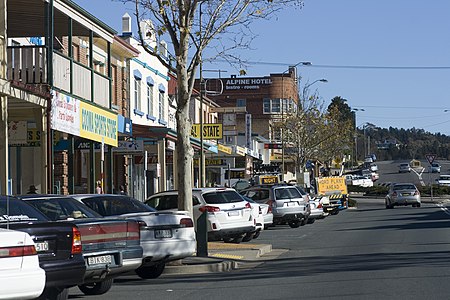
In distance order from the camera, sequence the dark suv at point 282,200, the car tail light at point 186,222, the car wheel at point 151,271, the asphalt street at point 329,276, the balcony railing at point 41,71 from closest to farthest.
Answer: the asphalt street at point 329,276
the car tail light at point 186,222
the car wheel at point 151,271
the balcony railing at point 41,71
the dark suv at point 282,200

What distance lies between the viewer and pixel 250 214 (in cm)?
2302

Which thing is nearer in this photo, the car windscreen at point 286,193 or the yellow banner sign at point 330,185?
the car windscreen at point 286,193

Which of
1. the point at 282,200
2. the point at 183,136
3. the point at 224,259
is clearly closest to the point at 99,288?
the point at 224,259

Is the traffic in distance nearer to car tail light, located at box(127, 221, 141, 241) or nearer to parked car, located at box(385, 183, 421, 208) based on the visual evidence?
car tail light, located at box(127, 221, 141, 241)

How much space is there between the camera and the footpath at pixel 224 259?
1658 cm

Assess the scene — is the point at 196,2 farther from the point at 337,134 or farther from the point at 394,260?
the point at 337,134

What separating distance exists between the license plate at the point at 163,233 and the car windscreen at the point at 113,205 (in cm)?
70

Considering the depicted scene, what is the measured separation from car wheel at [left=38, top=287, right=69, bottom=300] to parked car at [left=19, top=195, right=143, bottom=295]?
2.88 feet

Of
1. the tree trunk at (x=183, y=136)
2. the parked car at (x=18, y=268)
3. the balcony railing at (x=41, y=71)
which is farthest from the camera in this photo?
the balcony railing at (x=41, y=71)

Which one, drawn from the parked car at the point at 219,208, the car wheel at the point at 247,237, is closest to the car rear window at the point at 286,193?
the car wheel at the point at 247,237

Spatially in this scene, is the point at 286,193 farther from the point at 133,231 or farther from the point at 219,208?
the point at 133,231

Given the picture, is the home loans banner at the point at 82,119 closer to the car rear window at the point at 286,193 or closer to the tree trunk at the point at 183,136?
the tree trunk at the point at 183,136

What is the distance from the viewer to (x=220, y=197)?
2250cm

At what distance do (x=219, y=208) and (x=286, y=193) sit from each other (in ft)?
32.2
